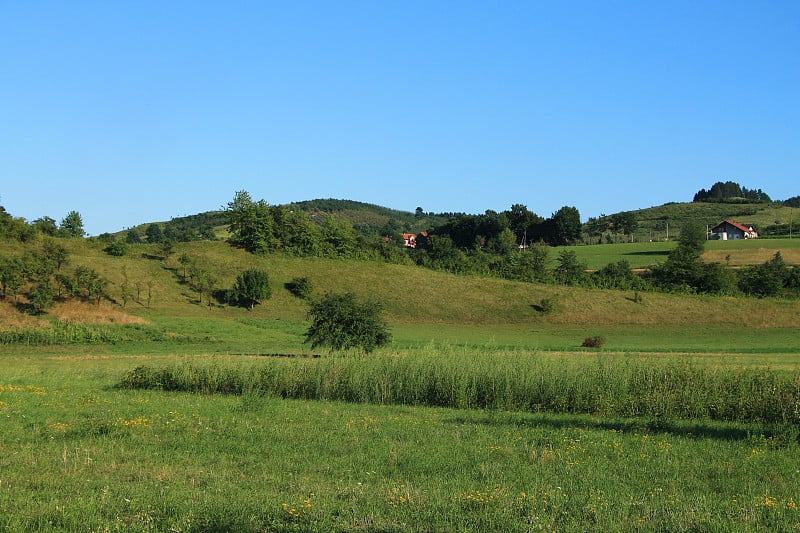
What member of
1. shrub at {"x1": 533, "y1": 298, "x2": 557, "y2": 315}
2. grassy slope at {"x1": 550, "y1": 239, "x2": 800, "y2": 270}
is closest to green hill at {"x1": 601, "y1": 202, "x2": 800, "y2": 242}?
grassy slope at {"x1": 550, "y1": 239, "x2": 800, "y2": 270}

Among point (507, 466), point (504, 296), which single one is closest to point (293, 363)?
point (507, 466)

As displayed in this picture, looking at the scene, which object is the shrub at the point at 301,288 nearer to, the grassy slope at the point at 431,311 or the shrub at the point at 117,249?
the grassy slope at the point at 431,311

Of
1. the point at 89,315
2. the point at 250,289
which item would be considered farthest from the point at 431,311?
the point at 89,315

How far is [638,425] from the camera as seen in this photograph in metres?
14.8

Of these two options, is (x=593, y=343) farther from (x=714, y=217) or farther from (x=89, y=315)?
(x=714, y=217)

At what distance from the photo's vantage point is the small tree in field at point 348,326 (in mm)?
33969

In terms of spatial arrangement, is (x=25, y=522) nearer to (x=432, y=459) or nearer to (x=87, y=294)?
(x=432, y=459)

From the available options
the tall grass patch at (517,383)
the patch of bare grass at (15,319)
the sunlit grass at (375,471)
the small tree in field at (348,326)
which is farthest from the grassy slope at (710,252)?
the sunlit grass at (375,471)

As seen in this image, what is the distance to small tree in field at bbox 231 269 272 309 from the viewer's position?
A: 70312 millimetres

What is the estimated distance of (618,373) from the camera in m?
18.4

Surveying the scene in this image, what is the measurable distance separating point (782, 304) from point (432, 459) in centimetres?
7416

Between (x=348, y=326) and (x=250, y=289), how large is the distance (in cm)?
3800

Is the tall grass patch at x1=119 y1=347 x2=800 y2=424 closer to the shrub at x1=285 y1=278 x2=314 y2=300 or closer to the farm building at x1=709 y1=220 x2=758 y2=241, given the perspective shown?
the shrub at x1=285 y1=278 x2=314 y2=300

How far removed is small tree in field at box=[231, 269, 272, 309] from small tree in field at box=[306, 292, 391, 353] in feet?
120
